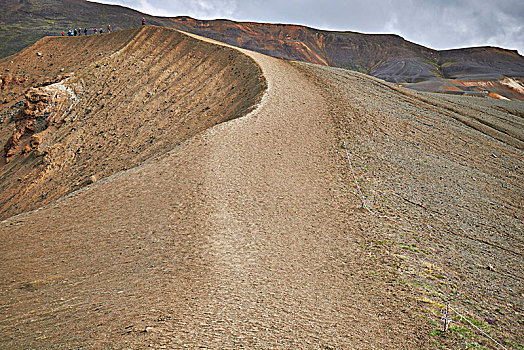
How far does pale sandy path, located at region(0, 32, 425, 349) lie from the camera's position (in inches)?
243

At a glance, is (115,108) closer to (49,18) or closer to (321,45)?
(49,18)

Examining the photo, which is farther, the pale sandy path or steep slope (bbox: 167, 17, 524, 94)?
steep slope (bbox: 167, 17, 524, 94)

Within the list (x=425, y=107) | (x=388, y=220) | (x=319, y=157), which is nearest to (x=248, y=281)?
(x=388, y=220)

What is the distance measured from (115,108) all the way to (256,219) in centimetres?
1856

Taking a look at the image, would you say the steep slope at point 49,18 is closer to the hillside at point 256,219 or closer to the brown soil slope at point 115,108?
the brown soil slope at point 115,108

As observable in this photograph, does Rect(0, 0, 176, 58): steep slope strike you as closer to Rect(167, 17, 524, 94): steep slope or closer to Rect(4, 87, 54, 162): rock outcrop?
Rect(167, 17, 524, 94): steep slope

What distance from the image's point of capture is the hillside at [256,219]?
656cm

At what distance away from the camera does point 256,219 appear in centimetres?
1042

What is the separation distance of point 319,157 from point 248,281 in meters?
8.52

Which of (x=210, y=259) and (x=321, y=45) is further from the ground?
(x=321, y=45)

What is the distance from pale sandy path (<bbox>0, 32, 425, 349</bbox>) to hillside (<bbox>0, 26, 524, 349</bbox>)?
51mm

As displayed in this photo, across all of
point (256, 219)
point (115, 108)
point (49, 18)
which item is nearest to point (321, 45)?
point (49, 18)

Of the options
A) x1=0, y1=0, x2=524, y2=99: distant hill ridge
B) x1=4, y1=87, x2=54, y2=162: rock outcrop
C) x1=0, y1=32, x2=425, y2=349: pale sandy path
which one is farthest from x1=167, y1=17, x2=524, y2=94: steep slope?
x1=0, y1=32, x2=425, y2=349: pale sandy path

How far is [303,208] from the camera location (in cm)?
1136
